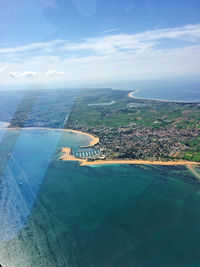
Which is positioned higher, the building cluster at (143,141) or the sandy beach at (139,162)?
the building cluster at (143,141)

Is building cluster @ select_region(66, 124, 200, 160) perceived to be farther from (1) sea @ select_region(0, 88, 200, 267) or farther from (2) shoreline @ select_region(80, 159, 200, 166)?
(1) sea @ select_region(0, 88, 200, 267)

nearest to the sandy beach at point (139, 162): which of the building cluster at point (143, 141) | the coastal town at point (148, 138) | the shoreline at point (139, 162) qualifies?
the shoreline at point (139, 162)

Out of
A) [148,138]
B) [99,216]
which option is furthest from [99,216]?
[148,138]

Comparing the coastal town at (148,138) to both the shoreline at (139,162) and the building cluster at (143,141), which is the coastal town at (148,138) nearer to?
the building cluster at (143,141)

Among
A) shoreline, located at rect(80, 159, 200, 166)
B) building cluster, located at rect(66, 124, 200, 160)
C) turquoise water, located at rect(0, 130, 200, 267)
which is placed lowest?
turquoise water, located at rect(0, 130, 200, 267)

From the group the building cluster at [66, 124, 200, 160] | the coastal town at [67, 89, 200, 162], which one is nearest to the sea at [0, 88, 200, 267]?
the coastal town at [67, 89, 200, 162]

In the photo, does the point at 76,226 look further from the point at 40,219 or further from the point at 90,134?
the point at 90,134

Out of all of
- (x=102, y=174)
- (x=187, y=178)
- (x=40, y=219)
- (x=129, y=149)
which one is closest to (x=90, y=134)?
(x=129, y=149)

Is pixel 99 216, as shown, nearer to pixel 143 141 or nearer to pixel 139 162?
pixel 139 162

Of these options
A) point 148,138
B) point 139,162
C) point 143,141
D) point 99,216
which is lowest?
point 99,216
